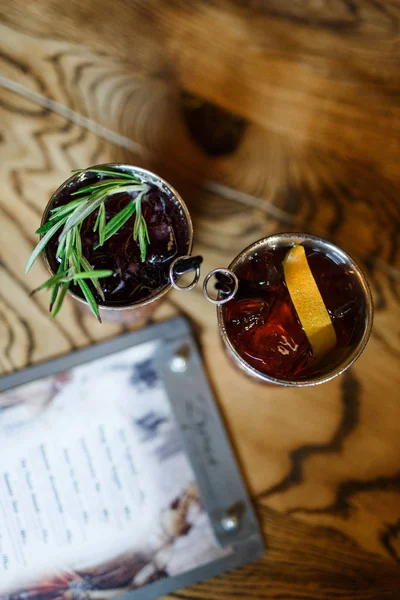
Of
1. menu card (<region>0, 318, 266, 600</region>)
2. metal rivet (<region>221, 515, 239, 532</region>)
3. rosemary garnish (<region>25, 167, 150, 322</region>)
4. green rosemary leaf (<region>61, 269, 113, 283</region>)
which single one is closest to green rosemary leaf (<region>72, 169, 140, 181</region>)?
rosemary garnish (<region>25, 167, 150, 322</region>)

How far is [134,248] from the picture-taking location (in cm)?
61

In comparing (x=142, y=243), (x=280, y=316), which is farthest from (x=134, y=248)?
(x=280, y=316)

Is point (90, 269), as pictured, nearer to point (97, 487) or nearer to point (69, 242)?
point (69, 242)

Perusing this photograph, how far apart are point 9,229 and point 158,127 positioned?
0.83 ft

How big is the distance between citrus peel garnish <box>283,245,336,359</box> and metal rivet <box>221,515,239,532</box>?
0.29m

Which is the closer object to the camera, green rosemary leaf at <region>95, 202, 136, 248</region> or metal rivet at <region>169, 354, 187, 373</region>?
green rosemary leaf at <region>95, 202, 136, 248</region>

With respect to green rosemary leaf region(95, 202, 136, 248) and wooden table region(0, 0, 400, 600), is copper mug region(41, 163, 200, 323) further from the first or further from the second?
wooden table region(0, 0, 400, 600)

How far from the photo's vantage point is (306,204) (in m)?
0.79

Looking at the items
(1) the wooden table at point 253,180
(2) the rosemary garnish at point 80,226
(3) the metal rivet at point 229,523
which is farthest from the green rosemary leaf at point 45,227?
(3) the metal rivet at point 229,523

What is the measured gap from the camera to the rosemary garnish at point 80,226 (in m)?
0.55

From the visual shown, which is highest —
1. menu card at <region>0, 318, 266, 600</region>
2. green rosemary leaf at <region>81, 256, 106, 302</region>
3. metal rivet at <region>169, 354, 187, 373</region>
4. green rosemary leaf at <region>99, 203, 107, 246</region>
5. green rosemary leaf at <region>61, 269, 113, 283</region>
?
green rosemary leaf at <region>99, 203, 107, 246</region>

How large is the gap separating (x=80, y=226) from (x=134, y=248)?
66 mm

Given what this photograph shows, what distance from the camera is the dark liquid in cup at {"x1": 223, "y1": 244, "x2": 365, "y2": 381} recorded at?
0.61m

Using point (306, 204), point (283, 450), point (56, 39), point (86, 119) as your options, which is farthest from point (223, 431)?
point (56, 39)
